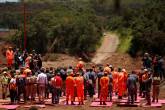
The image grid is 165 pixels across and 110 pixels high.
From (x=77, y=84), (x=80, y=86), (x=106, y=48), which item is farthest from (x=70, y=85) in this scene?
(x=106, y=48)

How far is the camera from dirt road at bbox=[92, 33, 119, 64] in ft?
135

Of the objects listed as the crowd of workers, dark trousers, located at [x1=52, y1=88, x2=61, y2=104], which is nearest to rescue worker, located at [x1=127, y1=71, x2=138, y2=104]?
the crowd of workers

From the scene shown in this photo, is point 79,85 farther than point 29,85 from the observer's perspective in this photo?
No

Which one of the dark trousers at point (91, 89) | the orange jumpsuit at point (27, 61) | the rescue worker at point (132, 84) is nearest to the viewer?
the rescue worker at point (132, 84)

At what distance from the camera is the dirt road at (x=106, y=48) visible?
4106 cm


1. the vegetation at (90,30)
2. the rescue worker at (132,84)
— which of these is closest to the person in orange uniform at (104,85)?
the rescue worker at (132,84)

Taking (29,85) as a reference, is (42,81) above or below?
above

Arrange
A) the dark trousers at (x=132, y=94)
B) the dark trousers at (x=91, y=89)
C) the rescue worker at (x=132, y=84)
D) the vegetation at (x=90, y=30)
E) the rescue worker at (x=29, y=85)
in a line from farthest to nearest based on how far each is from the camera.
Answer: the vegetation at (x=90, y=30), the dark trousers at (x=91, y=89), the rescue worker at (x=29, y=85), the dark trousers at (x=132, y=94), the rescue worker at (x=132, y=84)

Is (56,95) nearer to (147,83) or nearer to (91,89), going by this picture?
(91,89)

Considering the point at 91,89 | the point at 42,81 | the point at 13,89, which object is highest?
the point at 42,81

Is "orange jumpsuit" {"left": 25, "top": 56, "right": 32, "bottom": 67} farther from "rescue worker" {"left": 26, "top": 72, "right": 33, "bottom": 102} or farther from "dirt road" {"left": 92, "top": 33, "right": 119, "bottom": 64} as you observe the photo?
"dirt road" {"left": 92, "top": 33, "right": 119, "bottom": 64}

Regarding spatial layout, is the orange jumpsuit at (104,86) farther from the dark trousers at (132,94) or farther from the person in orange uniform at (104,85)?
the dark trousers at (132,94)

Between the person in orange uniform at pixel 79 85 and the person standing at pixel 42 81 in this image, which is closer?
the person in orange uniform at pixel 79 85

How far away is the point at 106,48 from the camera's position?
42.9 metres
